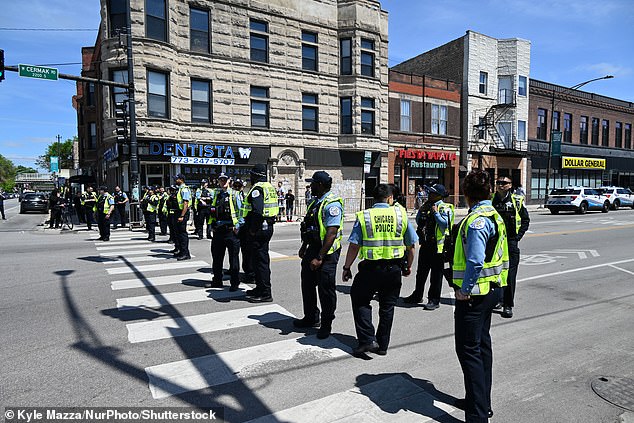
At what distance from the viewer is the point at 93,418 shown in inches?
131

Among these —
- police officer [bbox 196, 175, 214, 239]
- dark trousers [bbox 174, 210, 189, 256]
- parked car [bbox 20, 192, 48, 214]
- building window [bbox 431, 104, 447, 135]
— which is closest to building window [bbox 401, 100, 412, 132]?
building window [bbox 431, 104, 447, 135]

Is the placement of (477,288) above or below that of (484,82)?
below

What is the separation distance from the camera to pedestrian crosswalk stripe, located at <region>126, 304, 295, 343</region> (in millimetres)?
5160

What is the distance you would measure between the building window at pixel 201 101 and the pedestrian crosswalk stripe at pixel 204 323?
60.1 ft

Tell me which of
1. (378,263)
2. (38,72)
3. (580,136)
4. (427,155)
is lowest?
(378,263)

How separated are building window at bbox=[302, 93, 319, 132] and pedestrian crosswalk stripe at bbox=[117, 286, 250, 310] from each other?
19.6 meters

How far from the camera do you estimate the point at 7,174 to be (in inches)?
5477

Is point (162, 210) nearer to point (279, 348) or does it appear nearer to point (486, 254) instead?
point (279, 348)

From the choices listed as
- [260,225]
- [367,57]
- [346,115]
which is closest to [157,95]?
[346,115]

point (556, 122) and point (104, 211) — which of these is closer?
point (104, 211)

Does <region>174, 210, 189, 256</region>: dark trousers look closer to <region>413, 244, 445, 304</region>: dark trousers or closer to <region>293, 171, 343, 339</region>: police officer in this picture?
<region>293, 171, 343, 339</region>: police officer

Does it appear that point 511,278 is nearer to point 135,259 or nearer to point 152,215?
point 135,259

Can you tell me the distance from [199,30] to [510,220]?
830 inches

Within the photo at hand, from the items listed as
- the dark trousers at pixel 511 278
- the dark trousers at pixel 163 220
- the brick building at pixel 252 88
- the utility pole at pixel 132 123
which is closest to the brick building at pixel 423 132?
the brick building at pixel 252 88
